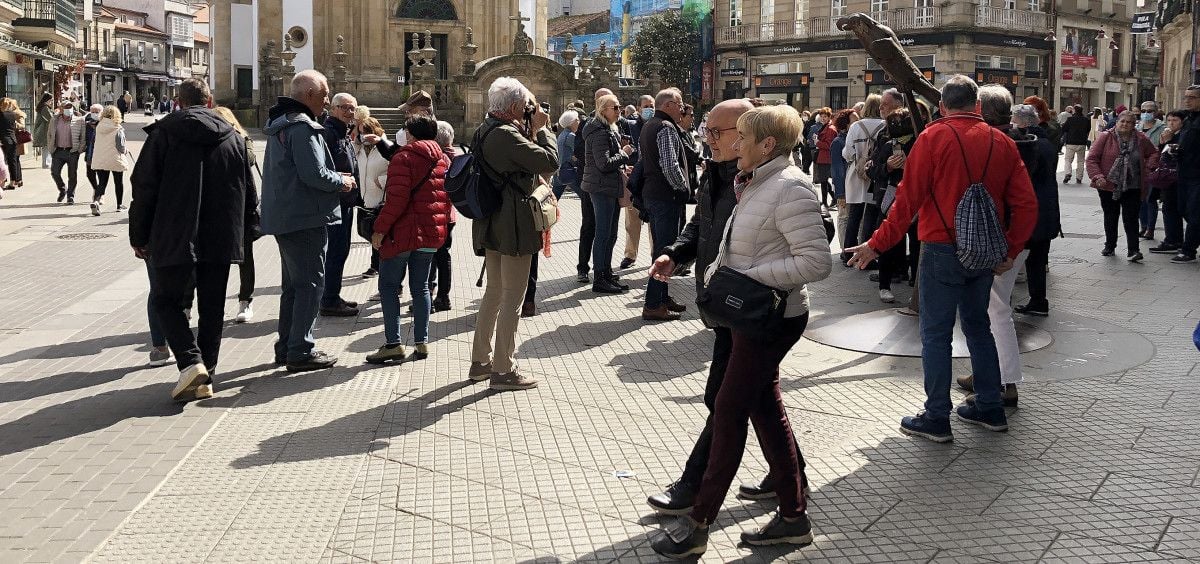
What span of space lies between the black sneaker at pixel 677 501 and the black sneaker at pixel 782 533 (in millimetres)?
357

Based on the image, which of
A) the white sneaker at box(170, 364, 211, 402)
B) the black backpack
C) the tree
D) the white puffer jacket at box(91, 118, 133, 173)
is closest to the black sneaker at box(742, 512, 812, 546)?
the black backpack

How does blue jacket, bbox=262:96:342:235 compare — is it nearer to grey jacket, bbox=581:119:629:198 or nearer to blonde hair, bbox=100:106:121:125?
grey jacket, bbox=581:119:629:198

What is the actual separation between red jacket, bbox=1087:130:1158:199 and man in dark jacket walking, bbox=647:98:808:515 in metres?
9.48

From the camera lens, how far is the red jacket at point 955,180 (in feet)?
18.7

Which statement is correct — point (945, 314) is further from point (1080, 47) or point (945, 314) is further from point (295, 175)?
point (1080, 47)

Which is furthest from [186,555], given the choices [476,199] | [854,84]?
[854,84]

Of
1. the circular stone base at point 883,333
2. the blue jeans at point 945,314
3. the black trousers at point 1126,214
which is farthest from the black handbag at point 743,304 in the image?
the black trousers at point 1126,214

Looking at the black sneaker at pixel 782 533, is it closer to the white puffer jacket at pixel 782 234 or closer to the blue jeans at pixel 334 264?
the white puffer jacket at pixel 782 234

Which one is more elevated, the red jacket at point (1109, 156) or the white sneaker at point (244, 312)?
the red jacket at point (1109, 156)

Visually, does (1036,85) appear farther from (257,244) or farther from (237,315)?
(237,315)

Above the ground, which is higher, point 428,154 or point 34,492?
point 428,154

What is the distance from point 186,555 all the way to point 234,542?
0.65 feet

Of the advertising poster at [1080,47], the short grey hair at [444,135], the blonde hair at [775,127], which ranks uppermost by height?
the advertising poster at [1080,47]

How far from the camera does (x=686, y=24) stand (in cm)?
6131
